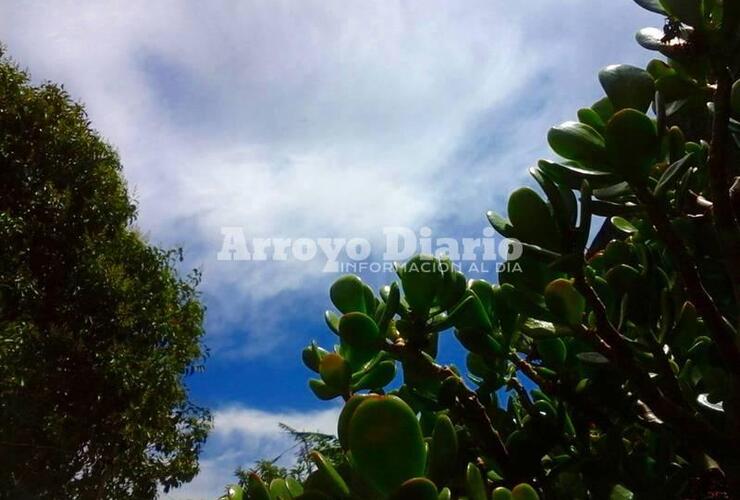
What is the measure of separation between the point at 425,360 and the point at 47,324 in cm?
913

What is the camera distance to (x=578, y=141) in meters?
0.81

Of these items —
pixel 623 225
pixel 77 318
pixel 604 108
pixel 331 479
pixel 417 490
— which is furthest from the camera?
pixel 77 318

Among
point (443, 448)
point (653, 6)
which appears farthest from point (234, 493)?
point (653, 6)

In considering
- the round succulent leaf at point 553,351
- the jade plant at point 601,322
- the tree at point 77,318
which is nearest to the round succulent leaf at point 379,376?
the jade plant at point 601,322

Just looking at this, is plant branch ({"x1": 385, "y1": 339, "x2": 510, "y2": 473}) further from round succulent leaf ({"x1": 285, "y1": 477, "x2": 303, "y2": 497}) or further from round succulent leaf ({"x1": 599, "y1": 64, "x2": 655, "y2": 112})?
round succulent leaf ({"x1": 599, "y1": 64, "x2": 655, "y2": 112})

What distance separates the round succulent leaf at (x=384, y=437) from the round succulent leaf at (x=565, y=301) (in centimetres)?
29

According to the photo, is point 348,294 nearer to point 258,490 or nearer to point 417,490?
point 258,490

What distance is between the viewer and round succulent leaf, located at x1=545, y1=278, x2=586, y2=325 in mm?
761

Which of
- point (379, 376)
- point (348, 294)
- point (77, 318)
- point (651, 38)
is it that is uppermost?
point (77, 318)

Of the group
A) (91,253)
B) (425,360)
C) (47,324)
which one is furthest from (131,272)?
(425,360)

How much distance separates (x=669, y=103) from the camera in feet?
3.05

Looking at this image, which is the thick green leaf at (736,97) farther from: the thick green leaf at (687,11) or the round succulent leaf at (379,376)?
the round succulent leaf at (379,376)

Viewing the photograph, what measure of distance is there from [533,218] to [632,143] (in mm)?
141

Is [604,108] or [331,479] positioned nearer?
[331,479]
